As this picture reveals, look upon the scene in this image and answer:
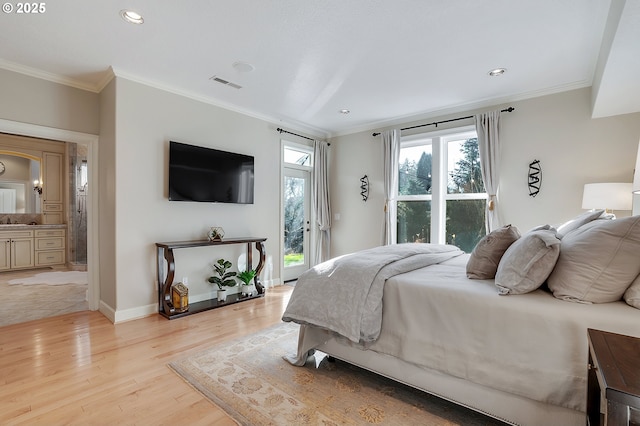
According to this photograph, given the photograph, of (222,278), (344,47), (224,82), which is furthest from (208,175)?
(344,47)

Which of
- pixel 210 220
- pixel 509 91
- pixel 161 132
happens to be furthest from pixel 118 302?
pixel 509 91

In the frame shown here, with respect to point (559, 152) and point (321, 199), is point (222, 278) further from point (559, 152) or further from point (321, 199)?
point (559, 152)

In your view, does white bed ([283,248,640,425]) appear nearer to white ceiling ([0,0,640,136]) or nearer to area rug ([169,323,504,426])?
area rug ([169,323,504,426])

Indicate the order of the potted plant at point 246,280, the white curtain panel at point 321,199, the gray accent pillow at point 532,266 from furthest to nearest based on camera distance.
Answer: the white curtain panel at point 321,199, the potted plant at point 246,280, the gray accent pillow at point 532,266

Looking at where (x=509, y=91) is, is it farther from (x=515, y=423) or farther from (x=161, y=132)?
(x=161, y=132)

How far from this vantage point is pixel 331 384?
210 centimetres

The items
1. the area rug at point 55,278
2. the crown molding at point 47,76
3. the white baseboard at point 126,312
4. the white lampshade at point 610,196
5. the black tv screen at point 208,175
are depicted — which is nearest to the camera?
the white lampshade at point 610,196

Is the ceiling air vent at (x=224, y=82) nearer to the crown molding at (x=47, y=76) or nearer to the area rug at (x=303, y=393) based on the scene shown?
the crown molding at (x=47, y=76)

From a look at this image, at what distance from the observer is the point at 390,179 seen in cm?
484

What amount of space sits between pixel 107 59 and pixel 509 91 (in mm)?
4427

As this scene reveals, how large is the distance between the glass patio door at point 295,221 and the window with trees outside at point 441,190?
5.46ft

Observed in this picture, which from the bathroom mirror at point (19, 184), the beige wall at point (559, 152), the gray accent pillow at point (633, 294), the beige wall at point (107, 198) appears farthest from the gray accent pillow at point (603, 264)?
the bathroom mirror at point (19, 184)

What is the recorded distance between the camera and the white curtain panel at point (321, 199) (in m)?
5.44

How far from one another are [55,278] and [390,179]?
5.99 metres
